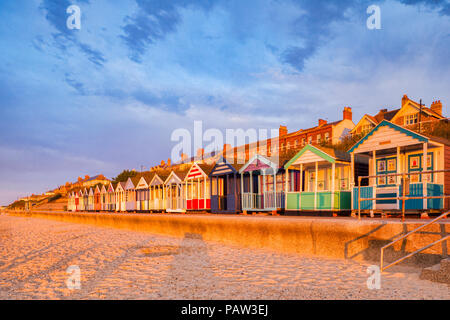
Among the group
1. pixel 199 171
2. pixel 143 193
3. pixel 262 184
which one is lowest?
pixel 143 193

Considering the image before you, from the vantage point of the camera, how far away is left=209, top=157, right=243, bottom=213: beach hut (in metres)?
20.1

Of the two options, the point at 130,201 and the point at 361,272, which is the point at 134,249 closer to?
the point at 361,272

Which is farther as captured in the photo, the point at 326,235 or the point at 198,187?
the point at 198,187

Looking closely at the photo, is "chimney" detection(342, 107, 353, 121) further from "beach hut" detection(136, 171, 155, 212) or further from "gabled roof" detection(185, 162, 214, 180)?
"gabled roof" detection(185, 162, 214, 180)

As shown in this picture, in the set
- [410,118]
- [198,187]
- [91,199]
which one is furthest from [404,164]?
[91,199]

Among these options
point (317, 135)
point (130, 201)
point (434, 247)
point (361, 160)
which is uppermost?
point (317, 135)

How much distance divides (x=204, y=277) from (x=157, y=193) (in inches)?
929

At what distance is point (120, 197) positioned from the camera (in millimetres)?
38188

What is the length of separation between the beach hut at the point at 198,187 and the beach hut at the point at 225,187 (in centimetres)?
59

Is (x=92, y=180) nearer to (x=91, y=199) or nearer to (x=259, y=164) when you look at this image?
(x=91, y=199)

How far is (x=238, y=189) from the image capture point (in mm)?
21234

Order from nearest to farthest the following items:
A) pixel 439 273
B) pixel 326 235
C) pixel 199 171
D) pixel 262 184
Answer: pixel 439 273, pixel 326 235, pixel 262 184, pixel 199 171
